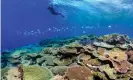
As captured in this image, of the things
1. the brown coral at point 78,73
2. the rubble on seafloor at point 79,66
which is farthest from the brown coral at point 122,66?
the brown coral at point 78,73

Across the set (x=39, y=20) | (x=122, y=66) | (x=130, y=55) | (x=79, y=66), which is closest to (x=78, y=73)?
(x=79, y=66)

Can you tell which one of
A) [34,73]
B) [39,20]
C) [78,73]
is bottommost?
[78,73]

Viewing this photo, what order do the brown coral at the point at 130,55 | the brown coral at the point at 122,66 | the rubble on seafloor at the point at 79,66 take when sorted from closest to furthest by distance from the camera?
1. the rubble on seafloor at the point at 79,66
2. the brown coral at the point at 122,66
3. the brown coral at the point at 130,55

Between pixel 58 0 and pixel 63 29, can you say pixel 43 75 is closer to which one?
pixel 58 0

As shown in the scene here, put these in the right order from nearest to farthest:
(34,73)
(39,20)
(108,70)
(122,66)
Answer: (108,70) → (34,73) → (122,66) → (39,20)

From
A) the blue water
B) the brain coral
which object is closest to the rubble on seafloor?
the brain coral

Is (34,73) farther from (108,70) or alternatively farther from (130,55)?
(130,55)

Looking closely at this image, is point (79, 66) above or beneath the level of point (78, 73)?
above

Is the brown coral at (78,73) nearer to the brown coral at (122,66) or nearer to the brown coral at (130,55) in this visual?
the brown coral at (122,66)

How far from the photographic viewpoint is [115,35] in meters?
9.09

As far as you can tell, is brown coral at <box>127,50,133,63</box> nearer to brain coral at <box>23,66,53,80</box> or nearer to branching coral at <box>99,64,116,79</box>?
branching coral at <box>99,64,116,79</box>

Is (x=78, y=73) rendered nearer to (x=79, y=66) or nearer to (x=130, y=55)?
(x=79, y=66)

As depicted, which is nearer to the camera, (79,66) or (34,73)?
(79,66)

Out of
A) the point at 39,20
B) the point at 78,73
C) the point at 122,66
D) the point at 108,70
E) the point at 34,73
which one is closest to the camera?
the point at 78,73
